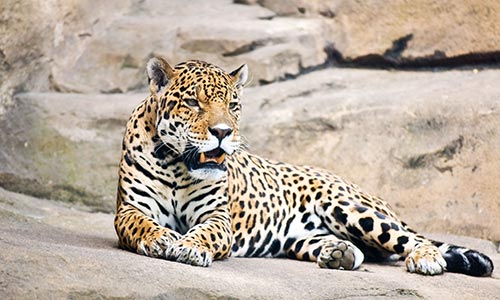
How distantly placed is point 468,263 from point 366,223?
111 centimetres

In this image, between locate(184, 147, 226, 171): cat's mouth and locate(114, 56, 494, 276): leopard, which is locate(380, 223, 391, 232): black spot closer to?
locate(114, 56, 494, 276): leopard

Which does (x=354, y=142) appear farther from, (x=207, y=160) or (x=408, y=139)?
(x=207, y=160)

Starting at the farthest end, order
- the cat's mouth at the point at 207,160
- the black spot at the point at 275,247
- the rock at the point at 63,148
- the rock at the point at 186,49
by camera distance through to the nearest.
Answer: the rock at the point at 186,49 → the rock at the point at 63,148 → the black spot at the point at 275,247 → the cat's mouth at the point at 207,160

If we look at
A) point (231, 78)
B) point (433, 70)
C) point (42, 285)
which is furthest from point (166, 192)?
point (433, 70)

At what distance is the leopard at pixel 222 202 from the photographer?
9.24 metres

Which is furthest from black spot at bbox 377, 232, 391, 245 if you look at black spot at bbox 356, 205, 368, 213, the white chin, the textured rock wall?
the textured rock wall

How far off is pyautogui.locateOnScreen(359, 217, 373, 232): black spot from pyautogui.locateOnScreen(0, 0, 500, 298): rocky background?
5.70 ft

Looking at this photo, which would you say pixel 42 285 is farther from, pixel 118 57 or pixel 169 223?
pixel 118 57

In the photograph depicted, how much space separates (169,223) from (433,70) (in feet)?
18.0

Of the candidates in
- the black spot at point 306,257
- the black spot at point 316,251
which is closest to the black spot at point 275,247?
the black spot at point 306,257

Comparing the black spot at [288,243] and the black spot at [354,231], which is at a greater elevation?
the black spot at [354,231]

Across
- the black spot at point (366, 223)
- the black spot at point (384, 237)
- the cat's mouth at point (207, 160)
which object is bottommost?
the black spot at point (384, 237)

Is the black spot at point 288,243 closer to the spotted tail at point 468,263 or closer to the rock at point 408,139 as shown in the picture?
the spotted tail at point 468,263

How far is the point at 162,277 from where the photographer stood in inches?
300
